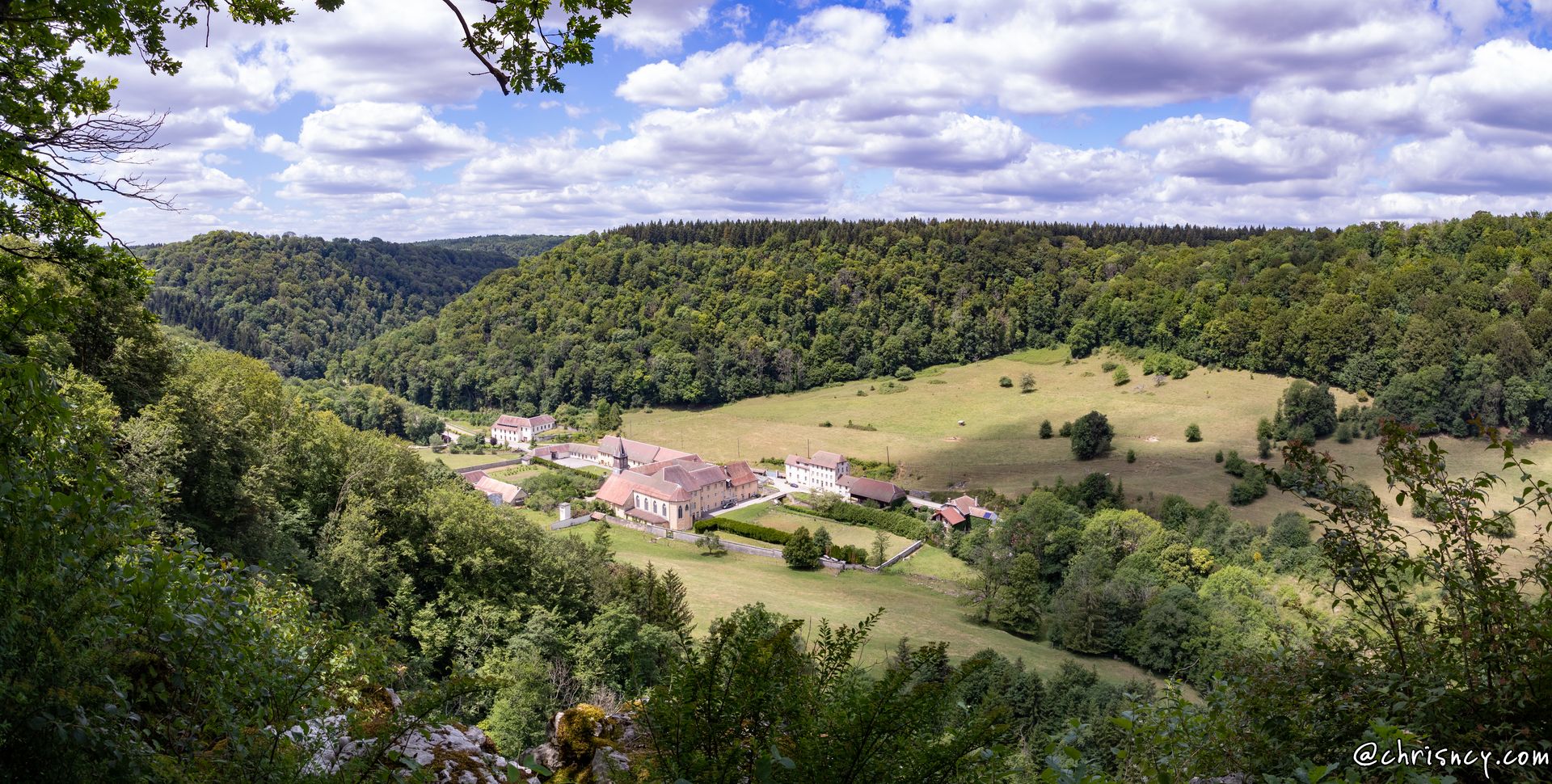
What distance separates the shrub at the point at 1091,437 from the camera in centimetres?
6675

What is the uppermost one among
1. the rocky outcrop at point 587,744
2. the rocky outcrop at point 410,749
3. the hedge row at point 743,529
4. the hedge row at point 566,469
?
the rocky outcrop at point 410,749

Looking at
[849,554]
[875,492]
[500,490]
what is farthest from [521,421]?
[849,554]

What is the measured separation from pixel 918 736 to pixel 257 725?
158 inches

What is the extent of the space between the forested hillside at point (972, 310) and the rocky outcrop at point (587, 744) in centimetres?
8169

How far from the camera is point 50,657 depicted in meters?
3.94

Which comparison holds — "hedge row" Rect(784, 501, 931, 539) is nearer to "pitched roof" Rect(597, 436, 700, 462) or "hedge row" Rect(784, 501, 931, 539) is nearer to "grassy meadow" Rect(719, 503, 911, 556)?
"grassy meadow" Rect(719, 503, 911, 556)

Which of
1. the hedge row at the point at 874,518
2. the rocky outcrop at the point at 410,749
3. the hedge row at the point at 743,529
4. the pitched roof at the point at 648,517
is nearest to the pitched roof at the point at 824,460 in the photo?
the hedge row at the point at 874,518

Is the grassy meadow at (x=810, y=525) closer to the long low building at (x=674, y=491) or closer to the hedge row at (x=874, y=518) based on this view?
the hedge row at (x=874, y=518)

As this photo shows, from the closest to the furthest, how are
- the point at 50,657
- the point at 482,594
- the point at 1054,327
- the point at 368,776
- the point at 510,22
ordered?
the point at 50,657
the point at 368,776
the point at 510,22
the point at 482,594
the point at 1054,327

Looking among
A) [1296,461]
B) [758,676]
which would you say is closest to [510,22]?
[758,676]

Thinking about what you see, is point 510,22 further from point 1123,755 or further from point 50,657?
point 1123,755

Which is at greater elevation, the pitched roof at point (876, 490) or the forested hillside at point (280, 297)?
the forested hillside at point (280, 297)

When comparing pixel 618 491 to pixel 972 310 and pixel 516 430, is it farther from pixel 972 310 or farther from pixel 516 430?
pixel 972 310

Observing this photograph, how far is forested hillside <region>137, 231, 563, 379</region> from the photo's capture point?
122 metres
